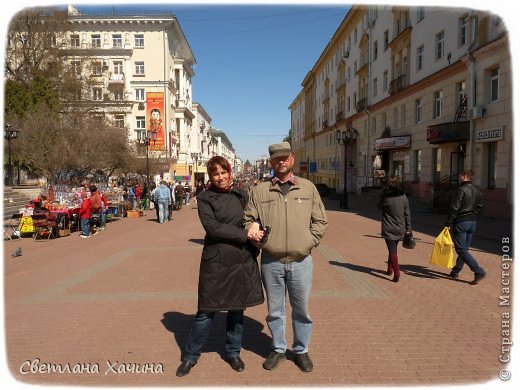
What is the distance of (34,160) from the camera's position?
62.9 ft

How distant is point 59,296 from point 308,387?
4273 mm

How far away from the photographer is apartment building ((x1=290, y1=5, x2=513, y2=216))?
15.1 metres

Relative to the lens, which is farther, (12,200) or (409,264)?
(12,200)

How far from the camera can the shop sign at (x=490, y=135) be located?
14678mm

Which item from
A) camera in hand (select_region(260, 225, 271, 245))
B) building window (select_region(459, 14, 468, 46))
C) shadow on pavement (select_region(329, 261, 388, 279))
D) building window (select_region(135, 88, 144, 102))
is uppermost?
building window (select_region(135, 88, 144, 102))

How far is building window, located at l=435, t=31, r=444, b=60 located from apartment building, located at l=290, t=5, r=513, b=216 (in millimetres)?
55

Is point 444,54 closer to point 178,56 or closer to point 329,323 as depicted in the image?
point 329,323

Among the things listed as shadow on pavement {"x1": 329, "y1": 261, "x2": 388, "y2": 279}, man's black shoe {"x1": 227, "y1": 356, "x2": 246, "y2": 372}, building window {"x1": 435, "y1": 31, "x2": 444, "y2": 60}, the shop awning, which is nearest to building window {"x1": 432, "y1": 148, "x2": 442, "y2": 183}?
the shop awning

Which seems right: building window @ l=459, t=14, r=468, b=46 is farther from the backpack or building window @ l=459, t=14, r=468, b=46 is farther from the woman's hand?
the woman's hand

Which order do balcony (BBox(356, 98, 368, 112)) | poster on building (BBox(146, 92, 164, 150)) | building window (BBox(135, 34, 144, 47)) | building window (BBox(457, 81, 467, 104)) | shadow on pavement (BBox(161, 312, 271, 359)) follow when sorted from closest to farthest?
1. shadow on pavement (BBox(161, 312, 271, 359))
2. building window (BBox(457, 81, 467, 104))
3. balcony (BBox(356, 98, 368, 112))
4. building window (BBox(135, 34, 144, 47))
5. poster on building (BBox(146, 92, 164, 150))

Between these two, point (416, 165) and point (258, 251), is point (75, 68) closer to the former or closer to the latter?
point (416, 165)

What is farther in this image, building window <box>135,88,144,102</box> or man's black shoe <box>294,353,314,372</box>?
building window <box>135,88,144,102</box>

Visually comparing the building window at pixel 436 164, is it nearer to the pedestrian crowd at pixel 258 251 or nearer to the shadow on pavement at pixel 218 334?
the shadow on pavement at pixel 218 334

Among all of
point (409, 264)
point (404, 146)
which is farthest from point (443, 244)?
point (404, 146)
